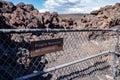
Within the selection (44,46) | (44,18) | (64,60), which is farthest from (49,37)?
(44,46)

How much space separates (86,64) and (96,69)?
75 centimetres

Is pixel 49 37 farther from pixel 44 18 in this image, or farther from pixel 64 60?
pixel 44 18

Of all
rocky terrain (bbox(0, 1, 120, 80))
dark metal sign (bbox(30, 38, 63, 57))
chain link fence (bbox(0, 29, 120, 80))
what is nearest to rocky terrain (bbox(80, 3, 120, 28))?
rocky terrain (bbox(0, 1, 120, 80))

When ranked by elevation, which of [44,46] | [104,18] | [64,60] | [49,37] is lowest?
[64,60]

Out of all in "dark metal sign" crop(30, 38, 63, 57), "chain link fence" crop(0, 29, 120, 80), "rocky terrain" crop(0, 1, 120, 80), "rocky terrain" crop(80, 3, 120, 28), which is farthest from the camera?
"rocky terrain" crop(80, 3, 120, 28)

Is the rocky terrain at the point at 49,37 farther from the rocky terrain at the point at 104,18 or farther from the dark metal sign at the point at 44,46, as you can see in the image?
the dark metal sign at the point at 44,46

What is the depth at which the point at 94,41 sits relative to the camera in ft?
31.2

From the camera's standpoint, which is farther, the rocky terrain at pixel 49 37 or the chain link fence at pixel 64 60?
the rocky terrain at pixel 49 37

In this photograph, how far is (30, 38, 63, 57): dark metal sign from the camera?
3250 millimetres

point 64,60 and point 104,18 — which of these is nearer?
point 64,60

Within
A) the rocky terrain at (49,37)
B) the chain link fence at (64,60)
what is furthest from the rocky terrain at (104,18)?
the chain link fence at (64,60)

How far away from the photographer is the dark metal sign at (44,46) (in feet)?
10.7

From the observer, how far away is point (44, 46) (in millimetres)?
3408

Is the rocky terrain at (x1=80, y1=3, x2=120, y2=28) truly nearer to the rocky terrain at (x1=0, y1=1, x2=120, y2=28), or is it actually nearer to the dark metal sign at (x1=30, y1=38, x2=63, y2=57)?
the rocky terrain at (x1=0, y1=1, x2=120, y2=28)
